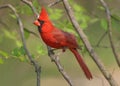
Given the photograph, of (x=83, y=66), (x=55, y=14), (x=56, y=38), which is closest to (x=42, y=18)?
(x=56, y=38)

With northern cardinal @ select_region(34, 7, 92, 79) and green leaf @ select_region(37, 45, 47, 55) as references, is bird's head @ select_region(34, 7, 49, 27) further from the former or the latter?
green leaf @ select_region(37, 45, 47, 55)

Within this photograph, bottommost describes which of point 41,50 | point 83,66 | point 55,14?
point 83,66

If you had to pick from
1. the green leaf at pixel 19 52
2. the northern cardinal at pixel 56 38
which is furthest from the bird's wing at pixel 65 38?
the green leaf at pixel 19 52

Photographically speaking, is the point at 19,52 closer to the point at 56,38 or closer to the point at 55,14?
the point at 56,38

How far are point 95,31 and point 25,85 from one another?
129cm

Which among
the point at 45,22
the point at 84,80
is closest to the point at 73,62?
the point at 84,80

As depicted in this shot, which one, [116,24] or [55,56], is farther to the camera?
[116,24]

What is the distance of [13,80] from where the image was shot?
225 inches

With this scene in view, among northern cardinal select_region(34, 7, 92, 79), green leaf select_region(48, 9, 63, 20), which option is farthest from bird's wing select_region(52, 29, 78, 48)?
green leaf select_region(48, 9, 63, 20)

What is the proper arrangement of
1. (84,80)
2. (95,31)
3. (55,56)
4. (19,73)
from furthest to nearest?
(95,31) → (19,73) → (84,80) → (55,56)

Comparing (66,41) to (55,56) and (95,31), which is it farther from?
(95,31)

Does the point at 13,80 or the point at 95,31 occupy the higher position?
the point at 95,31

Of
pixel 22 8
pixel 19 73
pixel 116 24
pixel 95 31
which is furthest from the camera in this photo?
pixel 95 31

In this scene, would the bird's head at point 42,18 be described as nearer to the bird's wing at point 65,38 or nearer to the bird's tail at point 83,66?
the bird's wing at point 65,38
